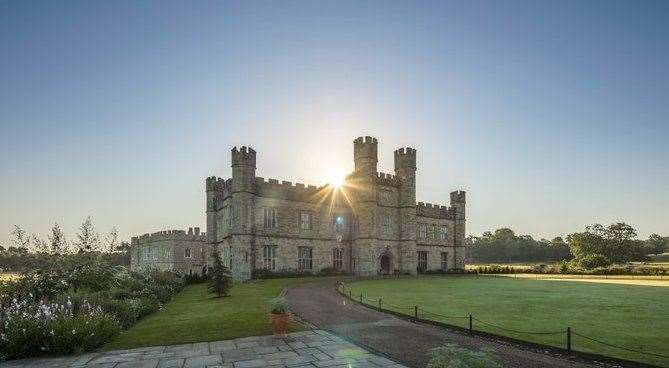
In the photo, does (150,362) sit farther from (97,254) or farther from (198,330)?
(97,254)

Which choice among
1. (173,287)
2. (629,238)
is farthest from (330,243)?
(629,238)

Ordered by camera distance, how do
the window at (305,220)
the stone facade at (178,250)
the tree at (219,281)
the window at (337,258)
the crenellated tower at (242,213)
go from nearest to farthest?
1. the tree at (219,281)
2. the crenellated tower at (242,213)
3. the window at (305,220)
4. the window at (337,258)
5. the stone facade at (178,250)

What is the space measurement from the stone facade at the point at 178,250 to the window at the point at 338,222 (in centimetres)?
2006

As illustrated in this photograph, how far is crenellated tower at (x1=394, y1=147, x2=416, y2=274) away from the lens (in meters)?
43.6

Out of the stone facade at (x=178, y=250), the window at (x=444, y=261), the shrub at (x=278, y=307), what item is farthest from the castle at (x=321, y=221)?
the shrub at (x=278, y=307)

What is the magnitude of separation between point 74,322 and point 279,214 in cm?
2644

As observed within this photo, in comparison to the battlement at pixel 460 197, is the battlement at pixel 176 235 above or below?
below

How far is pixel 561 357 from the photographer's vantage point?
9328 millimetres

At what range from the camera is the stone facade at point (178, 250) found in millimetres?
→ 52812

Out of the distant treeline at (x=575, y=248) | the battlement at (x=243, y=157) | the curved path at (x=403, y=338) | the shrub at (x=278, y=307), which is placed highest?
the battlement at (x=243, y=157)

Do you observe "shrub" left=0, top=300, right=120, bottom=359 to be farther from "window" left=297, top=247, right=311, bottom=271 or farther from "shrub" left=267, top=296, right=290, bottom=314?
"window" left=297, top=247, right=311, bottom=271

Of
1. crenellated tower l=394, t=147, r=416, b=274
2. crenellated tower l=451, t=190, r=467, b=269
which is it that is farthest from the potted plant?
crenellated tower l=451, t=190, r=467, b=269

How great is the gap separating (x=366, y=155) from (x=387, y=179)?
4.29 metres

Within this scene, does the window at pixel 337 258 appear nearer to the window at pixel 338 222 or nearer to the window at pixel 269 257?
the window at pixel 338 222
